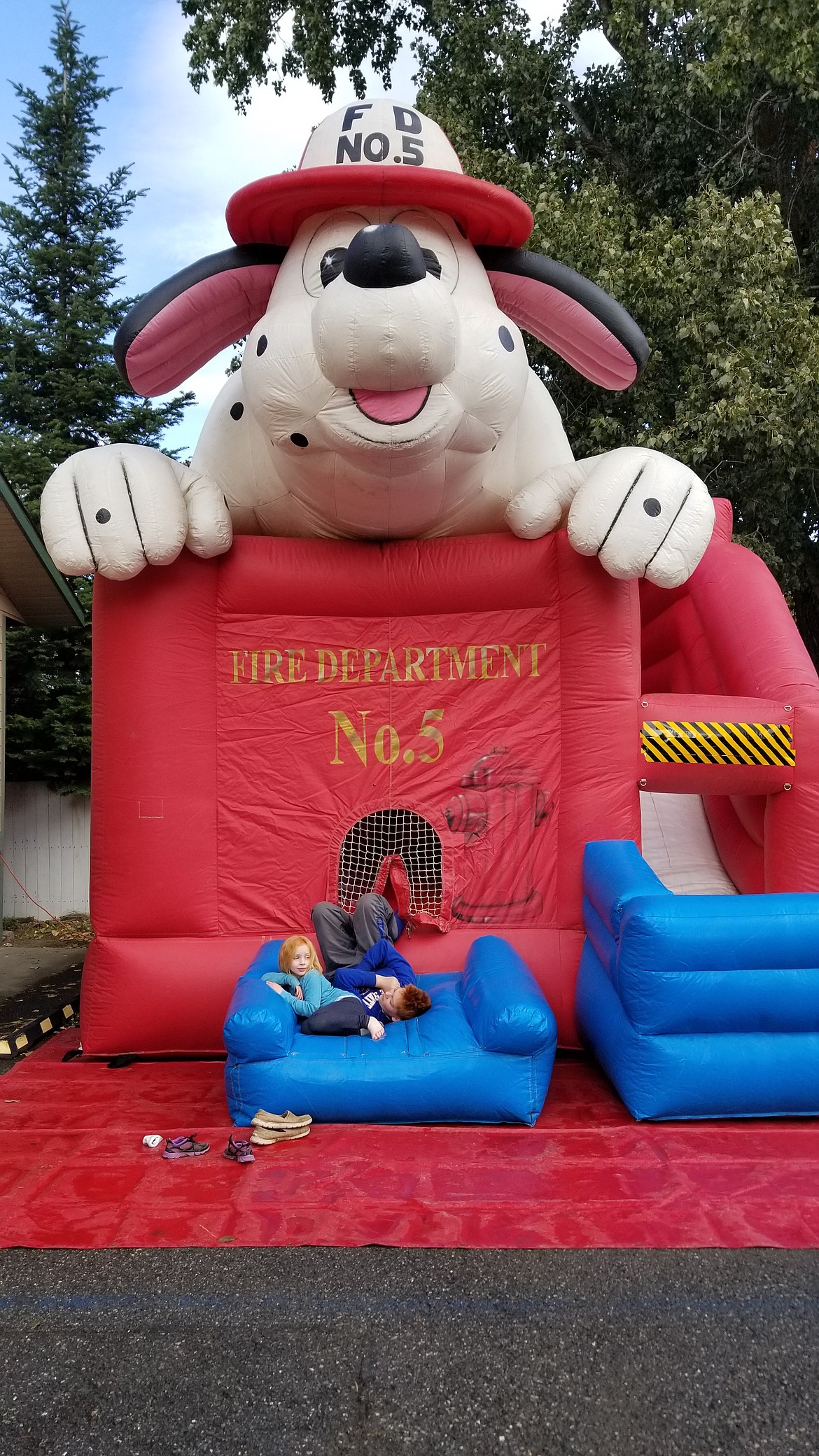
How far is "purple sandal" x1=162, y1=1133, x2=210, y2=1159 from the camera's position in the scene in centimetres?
337

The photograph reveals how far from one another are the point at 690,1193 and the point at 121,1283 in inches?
64.1

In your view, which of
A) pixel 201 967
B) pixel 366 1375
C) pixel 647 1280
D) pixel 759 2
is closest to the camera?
pixel 366 1375

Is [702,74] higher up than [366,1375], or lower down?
higher up

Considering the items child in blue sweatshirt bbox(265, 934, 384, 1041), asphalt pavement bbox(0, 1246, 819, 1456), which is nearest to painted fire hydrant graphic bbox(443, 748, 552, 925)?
child in blue sweatshirt bbox(265, 934, 384, 1041)

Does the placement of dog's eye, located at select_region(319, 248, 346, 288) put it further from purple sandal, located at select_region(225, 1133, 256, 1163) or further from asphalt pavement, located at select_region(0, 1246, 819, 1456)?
asphalt pavement, located at select_region(0, 1246, 819, 1456)

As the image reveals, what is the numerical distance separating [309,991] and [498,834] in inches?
46.8

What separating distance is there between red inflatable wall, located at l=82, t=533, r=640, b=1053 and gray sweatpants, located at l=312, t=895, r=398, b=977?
0.20m

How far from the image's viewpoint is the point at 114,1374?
216cm

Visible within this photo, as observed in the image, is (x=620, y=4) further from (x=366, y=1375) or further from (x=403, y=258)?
(x=366, y=1375)

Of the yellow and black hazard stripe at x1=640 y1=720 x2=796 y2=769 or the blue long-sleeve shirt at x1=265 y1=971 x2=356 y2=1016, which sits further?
the yellow and black hazard stripe at x1=640 y1=720 x2=796 y2=769

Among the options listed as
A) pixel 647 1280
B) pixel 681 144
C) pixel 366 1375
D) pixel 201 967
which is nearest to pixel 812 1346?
pixel 647 1280

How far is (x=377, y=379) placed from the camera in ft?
12.9

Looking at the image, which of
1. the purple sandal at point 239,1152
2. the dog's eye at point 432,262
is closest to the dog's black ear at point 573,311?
the dog's eye at point 432,262

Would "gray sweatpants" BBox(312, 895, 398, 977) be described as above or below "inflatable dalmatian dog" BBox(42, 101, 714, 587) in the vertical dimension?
below
